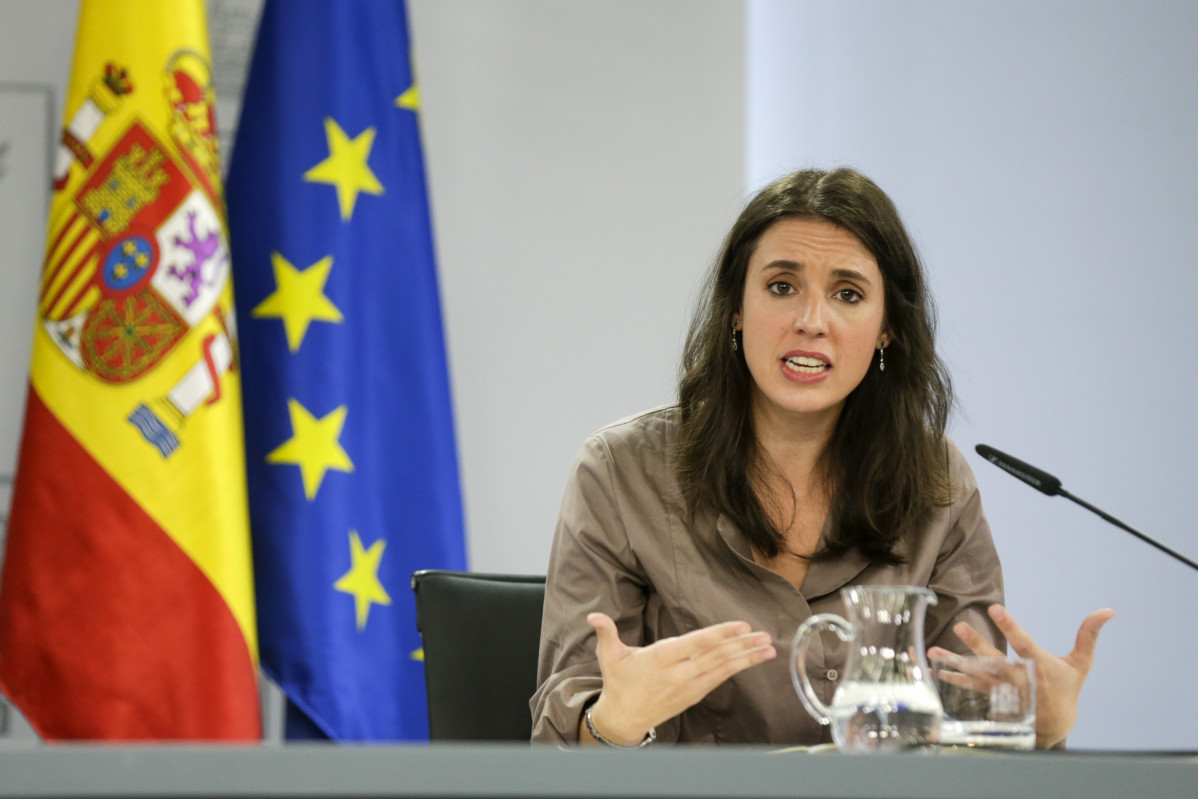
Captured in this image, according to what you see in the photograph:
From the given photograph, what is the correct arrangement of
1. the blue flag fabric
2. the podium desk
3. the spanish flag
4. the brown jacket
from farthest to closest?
the blue flag fabric
the spanish flag
the brown jacket
the podium desk

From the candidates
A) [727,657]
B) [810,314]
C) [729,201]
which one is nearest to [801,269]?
[810,314]

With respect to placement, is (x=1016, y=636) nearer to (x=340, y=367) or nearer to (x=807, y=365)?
(x=807, y=365)

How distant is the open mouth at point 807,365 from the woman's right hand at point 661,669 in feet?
1.91

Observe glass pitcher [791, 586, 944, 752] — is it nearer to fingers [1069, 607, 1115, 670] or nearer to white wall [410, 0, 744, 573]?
fingers [1069, 607, 1115, 670]

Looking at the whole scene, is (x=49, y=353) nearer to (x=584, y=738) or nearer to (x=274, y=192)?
(x=274, y=192)

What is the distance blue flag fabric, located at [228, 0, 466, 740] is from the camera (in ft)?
7.51

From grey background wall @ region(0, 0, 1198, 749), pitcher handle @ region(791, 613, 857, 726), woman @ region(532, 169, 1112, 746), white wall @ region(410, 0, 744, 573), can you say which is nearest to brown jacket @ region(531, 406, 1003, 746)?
woman @ region(532, 169, 1112, 746)

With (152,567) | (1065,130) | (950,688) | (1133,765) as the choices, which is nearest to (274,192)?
(152,567)

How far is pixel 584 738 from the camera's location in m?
1.26

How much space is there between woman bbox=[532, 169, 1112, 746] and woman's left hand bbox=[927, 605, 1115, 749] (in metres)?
0.23

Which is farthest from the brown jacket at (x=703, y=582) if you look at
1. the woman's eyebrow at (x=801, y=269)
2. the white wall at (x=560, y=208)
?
the white wall at (x=560, y=208)

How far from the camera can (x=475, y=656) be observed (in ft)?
4.95

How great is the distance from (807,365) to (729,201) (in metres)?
1.27

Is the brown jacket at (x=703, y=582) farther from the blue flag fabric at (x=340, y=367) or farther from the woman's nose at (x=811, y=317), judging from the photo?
the blue flag fabric at (x=340, y=367)
